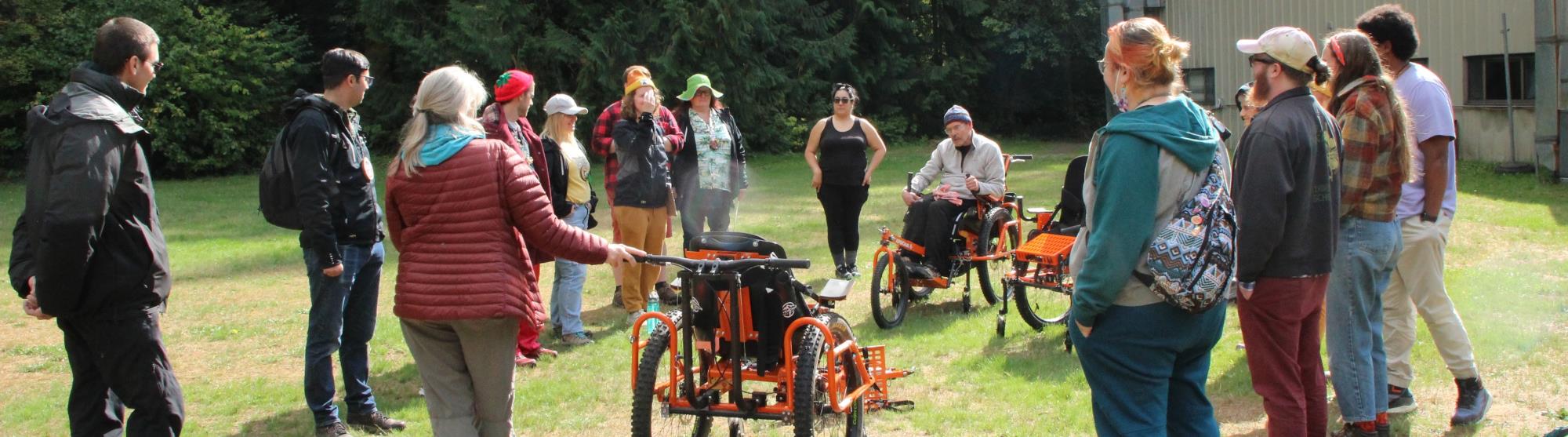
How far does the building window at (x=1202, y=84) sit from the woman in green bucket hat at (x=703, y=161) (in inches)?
576

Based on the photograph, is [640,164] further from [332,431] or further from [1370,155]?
[1370,155]

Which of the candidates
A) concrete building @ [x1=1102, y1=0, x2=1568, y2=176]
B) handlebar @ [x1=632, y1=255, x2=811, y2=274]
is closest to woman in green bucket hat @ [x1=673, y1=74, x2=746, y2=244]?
handlebar @ [x1=632, y1=255, x2=811, y2=274]

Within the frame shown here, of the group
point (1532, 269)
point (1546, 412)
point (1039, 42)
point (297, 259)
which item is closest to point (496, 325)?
point (1546, 412)

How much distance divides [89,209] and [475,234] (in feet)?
3.52

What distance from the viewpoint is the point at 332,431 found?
501 centimetres

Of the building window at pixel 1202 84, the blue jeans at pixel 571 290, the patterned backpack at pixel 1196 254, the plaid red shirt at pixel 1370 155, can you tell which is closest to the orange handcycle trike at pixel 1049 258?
the plaid red shirt at pixel 1370 155

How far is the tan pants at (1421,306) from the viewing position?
4.63m

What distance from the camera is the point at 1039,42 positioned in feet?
96.6

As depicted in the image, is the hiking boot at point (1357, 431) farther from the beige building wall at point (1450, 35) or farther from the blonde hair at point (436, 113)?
the beige building wall at point (1450, 35)

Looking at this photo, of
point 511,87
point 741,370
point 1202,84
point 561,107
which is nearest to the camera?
point 741,370

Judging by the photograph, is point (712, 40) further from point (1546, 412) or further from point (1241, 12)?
point (1546, 412)

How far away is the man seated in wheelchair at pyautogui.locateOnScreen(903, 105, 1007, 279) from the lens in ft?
24.3

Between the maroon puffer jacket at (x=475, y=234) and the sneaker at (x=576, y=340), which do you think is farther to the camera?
the sneaker at (x=576, y=340)

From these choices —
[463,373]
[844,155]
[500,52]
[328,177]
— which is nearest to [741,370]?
[463,373]
